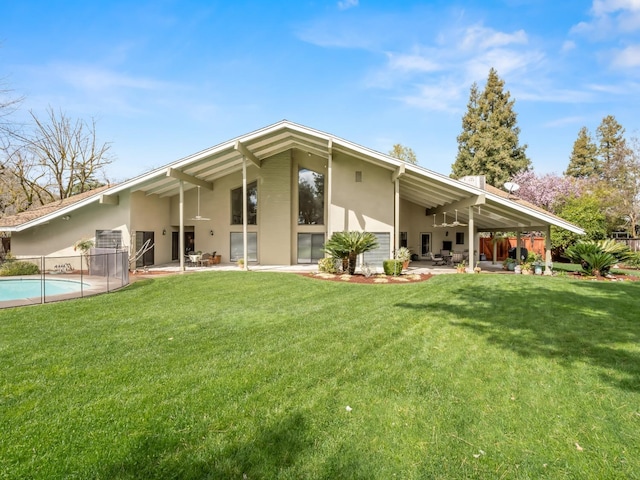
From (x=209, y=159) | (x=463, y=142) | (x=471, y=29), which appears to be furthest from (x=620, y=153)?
(x=209, y=159)

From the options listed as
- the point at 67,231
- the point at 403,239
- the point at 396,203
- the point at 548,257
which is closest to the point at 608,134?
the point at 403,239

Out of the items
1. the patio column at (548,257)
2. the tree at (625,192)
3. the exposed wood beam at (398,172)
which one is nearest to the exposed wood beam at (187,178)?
A: the exposed wood beam at (398,172)

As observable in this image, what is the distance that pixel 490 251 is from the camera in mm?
22375

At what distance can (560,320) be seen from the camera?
6.64 m

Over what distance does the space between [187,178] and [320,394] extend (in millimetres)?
13833

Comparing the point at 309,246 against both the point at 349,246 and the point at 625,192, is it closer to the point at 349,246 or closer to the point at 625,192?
the point at 349,246

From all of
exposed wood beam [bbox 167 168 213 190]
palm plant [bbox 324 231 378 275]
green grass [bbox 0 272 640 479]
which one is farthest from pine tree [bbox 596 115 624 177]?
exposed wood beam [bbox 167 168 213 190]

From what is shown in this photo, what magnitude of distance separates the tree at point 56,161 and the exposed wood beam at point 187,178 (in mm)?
13668

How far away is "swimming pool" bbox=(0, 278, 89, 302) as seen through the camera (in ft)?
33.2

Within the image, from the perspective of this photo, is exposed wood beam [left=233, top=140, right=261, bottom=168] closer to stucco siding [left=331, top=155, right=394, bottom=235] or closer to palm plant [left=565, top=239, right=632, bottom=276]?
stucco siding [left=331, top=155, right=394, bottom=235]

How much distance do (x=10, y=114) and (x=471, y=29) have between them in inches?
605

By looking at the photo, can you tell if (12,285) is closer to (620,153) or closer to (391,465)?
(391,465)

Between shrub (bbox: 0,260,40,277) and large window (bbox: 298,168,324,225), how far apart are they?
38.6 feet

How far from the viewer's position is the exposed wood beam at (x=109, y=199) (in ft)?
46.5
